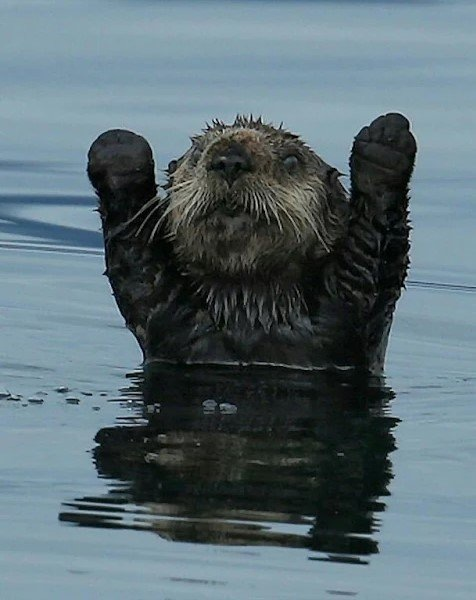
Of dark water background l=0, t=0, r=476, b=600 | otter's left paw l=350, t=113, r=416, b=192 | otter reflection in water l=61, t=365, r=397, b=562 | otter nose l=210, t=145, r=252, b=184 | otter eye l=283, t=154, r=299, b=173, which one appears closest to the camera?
dark water background l=0, t=0, r=476, b=600

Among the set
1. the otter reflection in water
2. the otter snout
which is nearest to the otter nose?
the otter snout

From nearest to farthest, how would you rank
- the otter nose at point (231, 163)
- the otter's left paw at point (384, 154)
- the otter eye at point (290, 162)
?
the otter nose at point (231, 163)
the otter's left paw at point (384, 154)
the otter eye at point (290, 162)

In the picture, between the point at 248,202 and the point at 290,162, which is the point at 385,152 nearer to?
the point at 290,162

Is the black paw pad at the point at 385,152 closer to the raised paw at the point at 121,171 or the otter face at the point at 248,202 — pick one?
the otter face at the point at 248,202

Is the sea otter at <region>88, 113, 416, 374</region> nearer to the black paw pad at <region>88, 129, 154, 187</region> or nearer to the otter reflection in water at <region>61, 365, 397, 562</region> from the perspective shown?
the black paw pad at <region>88, 129, 154, 187</region>

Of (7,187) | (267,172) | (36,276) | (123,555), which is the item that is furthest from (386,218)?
(7,187)

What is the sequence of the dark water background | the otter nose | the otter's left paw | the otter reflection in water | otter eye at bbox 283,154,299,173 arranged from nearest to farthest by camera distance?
1. the dark water background
2. the otter reflection in water
3. the otter nose
4. the otter's left paw
5. otter eye at bbox 283,154,299,173

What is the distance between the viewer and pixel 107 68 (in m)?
13.2

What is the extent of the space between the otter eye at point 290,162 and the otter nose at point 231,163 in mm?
365

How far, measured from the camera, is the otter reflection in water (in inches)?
221

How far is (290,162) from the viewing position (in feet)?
26.0

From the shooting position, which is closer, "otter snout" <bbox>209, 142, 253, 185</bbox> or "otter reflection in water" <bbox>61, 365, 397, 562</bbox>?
"otter reflection in water" <bbox>61, 365, 397, 562</bbox>

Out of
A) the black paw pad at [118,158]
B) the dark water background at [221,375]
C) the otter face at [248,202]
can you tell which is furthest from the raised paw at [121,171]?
the dark water background at [221,375]

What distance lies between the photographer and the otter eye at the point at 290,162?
7910 mm
